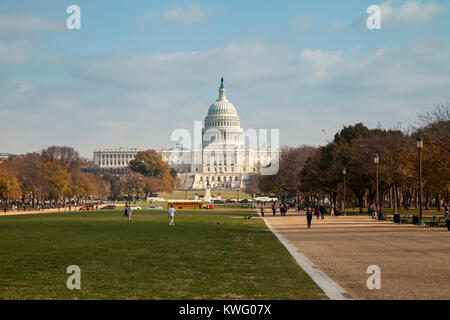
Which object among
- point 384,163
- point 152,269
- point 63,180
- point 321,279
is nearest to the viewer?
point 321,279

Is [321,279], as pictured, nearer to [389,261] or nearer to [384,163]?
[389,261]

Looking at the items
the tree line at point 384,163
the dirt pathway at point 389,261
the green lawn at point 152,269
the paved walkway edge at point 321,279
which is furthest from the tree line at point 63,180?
the paved walkway edge at point 321,279

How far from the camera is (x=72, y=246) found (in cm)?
2795

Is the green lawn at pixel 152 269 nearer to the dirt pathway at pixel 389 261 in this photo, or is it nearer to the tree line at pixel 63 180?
the dirt pathway at pixel 389 261

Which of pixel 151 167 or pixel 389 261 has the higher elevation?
pixel 151 167

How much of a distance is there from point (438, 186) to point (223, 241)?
91.7 ft

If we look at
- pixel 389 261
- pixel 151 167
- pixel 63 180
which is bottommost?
pixel 389 261

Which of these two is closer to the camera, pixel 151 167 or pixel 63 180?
pixel 63 180

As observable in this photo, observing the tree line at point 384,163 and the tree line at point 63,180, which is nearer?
the tree line at point 384,163

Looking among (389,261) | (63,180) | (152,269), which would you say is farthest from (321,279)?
(63,180)

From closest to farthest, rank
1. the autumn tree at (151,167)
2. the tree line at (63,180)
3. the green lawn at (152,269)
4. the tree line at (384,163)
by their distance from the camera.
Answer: the green lawn at (152,269), the tree line at (384,163), the tree line at (63,180), the autumn tree at (151,167)

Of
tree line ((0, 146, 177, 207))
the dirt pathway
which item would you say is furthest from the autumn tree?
the dirt pathway
